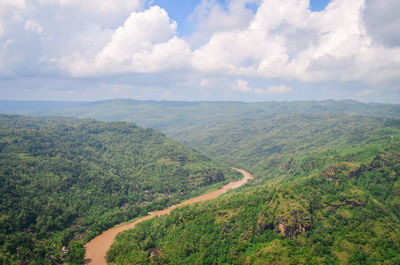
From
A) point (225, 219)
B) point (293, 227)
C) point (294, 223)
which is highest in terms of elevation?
point (294, 223)

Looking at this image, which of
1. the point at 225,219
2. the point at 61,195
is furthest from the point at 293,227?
the point at 61,195

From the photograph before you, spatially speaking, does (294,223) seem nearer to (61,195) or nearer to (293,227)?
(293,227)

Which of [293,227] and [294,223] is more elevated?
[294,223]

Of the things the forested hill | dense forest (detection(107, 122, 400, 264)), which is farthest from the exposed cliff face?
the forested hill

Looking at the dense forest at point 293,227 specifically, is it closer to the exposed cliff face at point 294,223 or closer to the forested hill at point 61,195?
the exposed cliff face at point 294,223

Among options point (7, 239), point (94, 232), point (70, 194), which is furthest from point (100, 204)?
point (7, 239)

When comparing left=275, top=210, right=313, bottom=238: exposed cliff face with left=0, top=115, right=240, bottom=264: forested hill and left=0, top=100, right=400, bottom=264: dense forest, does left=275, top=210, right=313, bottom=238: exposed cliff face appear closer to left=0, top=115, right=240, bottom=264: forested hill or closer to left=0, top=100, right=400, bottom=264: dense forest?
left=0, top=100, right=400, bottom=264: dense forest
